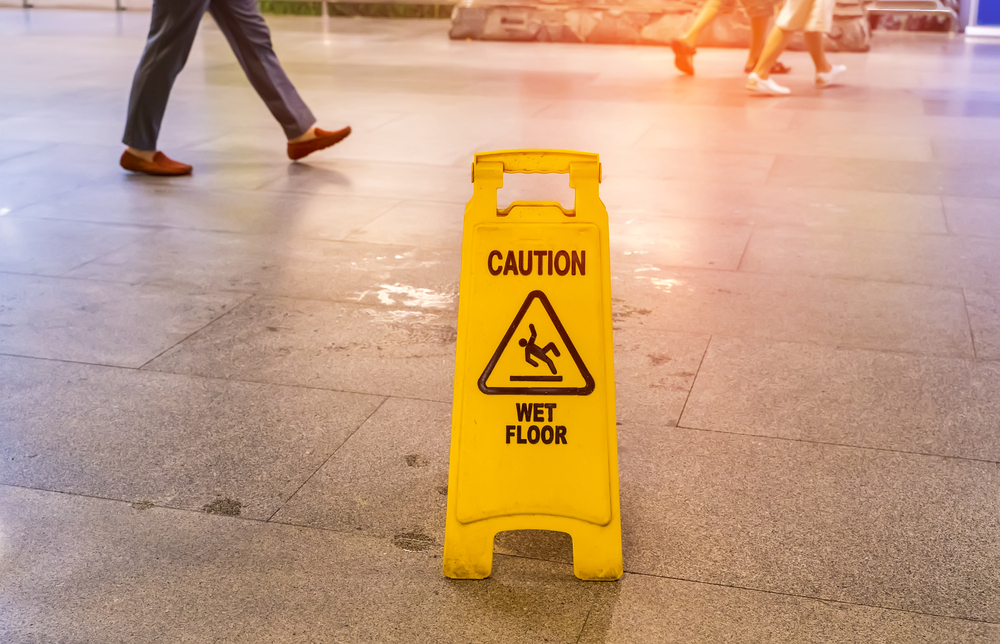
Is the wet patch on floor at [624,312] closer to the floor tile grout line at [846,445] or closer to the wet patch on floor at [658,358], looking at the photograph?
the wet patch on floor at [658,358]

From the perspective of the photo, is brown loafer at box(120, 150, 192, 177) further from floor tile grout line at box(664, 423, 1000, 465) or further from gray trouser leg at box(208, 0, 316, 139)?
floor tile grout line at box(664, 423, 1000, 465)

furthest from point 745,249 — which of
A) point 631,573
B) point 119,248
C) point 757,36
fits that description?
point 757,36

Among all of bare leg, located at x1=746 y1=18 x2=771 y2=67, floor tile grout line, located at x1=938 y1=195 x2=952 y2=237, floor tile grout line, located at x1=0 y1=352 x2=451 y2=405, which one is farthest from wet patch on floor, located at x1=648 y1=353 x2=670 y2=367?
bare leg, located at x1=746 y1=18 x2=771 y2=67

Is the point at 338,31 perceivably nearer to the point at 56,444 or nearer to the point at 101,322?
the point at 101,322

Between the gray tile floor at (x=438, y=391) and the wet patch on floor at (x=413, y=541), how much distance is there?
0.01 metres

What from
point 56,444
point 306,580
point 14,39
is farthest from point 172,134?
point 14,39

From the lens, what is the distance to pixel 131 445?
3061mm

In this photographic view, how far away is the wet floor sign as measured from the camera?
2.34 metres

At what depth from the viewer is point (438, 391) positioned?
3443 millimetres

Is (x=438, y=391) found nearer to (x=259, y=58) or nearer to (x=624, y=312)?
(x=624, y=312)

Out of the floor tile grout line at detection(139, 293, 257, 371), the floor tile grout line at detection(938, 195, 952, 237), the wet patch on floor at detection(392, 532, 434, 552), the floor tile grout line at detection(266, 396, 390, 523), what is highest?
the floor tile grout line at detection(938, 195, 952, 237)

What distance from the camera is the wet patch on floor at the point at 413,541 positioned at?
8.33 feet

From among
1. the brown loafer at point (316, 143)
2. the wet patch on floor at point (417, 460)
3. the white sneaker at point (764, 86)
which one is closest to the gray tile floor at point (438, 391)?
the wet patch on floor at point (417, 460)

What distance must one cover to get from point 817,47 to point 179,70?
629 cm
